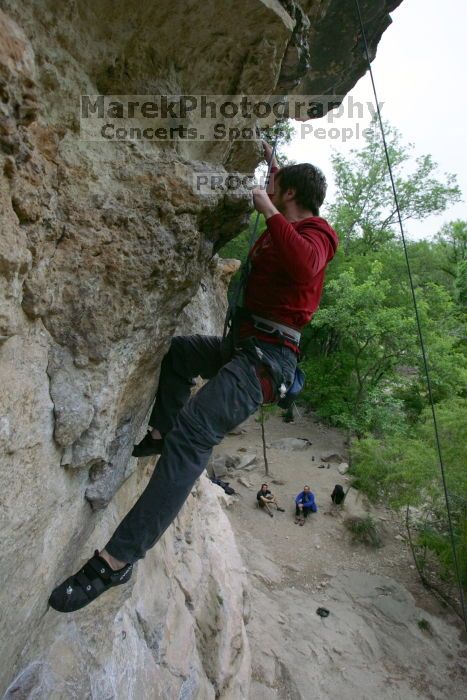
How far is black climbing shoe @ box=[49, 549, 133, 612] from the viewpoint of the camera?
2287 millimetres

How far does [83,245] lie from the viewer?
2215 millimetres

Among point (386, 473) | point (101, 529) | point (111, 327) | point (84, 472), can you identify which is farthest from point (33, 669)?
point (386, 473)

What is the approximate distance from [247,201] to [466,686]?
33.6 ft

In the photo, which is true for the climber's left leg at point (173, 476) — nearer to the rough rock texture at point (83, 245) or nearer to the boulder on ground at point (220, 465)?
the rough rock texture at point (83, 245)

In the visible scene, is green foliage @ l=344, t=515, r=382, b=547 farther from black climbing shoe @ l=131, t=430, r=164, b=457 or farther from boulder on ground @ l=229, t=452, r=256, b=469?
black climbing shoe @ l=131, t=430, r=164, b=457

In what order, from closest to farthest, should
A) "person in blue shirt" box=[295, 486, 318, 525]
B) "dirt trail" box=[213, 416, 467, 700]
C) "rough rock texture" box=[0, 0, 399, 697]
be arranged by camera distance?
"rough rock texture" box=[0, 0, 399, 697], "dirt trail" box=[213, 416, 467, 700], "person in blue shirt" box=[295, 486, 318, 525]

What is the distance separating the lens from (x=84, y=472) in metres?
2.58

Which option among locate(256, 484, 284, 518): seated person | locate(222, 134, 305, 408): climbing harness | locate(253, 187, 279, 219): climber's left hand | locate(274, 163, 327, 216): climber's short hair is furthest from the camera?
locate(256, 484, 284, 518): seated person

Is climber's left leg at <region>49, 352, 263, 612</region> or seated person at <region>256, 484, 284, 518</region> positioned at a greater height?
climber's left leg at <region>49, 352, 263, 612</region>

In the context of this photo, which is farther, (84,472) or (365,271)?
(365,271)

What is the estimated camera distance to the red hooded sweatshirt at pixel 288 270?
265 centimetres

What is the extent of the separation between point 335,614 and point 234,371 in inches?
352

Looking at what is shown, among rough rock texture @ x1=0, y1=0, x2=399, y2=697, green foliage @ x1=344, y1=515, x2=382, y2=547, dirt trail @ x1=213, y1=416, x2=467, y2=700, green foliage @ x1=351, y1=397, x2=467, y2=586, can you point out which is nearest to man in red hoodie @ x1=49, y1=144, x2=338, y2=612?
rough rock texture @ x1=0, y1=0, x2=399, y2=697

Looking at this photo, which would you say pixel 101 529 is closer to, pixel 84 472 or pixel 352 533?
pixel 84 472
